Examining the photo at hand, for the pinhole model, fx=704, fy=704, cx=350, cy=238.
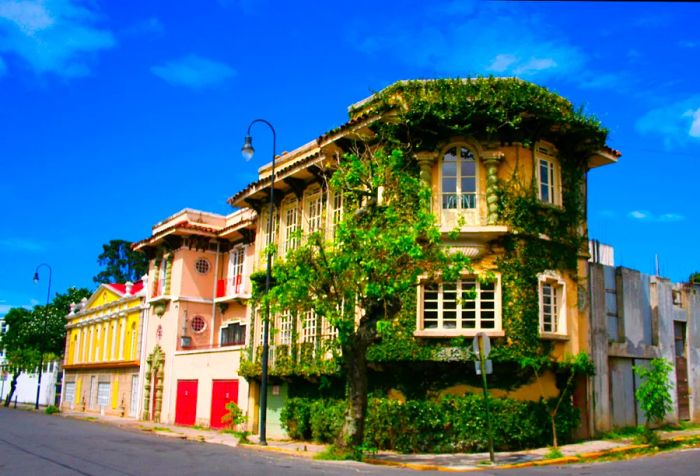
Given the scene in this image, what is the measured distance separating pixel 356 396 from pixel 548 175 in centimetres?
927

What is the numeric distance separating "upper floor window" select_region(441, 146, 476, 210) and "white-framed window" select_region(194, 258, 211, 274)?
1865 centimetres

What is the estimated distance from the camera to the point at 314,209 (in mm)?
25344

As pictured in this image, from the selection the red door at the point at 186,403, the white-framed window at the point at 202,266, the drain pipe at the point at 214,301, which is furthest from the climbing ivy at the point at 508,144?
the white-framed window at the point at 202,266

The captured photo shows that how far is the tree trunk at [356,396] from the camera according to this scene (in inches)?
666

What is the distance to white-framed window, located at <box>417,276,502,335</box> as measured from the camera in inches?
766

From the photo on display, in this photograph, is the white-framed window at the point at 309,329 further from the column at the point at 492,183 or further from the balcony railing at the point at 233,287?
the balcony railing at the point at 233,287

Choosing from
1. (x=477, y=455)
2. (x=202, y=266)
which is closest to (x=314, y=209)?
(x=477, y=455)

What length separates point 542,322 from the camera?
19.9m

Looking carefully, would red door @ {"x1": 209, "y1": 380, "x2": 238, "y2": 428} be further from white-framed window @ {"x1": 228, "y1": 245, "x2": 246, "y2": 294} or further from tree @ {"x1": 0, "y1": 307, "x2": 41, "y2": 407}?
tree @ {"x1": 0, "y1": 307, "x2": 41, "y2": 407}

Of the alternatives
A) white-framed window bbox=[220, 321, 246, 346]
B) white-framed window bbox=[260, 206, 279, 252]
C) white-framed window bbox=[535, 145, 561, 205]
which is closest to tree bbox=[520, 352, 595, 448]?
white-framed window bbox=[535, 145, 561, 205]

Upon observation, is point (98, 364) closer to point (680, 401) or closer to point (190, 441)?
point (190, 441)

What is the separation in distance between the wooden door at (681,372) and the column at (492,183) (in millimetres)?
9649

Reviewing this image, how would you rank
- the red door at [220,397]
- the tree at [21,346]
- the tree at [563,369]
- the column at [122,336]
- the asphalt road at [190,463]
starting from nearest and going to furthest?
the asphalt road at [190,463] → the tree at [563,369] → the red door at [220,397] → the column at [122,336] → the tree at [21,346]

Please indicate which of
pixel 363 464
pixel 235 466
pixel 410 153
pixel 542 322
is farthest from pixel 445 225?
pixel 235 466
